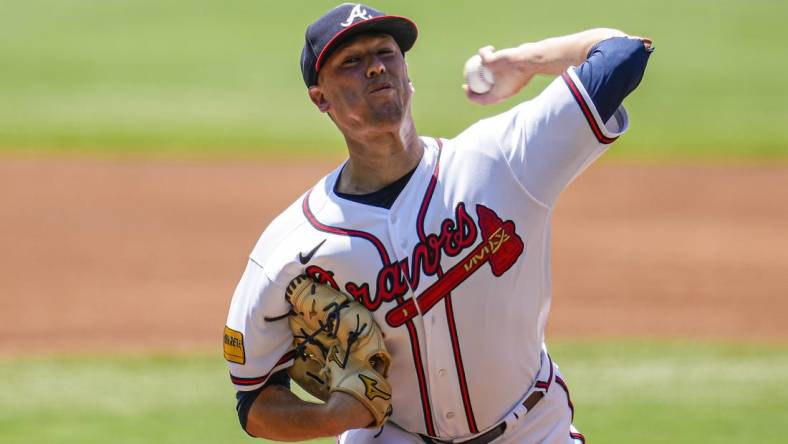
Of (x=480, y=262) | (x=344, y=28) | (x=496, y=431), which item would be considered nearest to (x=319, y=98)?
(x=344, y=28)

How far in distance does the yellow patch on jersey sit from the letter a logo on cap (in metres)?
1.00

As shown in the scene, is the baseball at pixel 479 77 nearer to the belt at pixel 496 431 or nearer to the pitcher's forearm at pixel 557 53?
the pitcher's forearm at pixel 557 53

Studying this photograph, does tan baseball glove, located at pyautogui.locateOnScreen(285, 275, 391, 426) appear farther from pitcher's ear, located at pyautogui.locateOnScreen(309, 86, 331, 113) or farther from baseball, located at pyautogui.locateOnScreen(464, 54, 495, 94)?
baseball, located at pyautogui.locateOnScreen(464, 54, 495, 94)

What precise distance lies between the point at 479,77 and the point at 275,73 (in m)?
16.5

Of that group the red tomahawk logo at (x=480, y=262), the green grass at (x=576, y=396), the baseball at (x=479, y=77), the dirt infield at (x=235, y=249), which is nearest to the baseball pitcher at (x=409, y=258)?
the red tomahawk logo at (x=480, y=262)

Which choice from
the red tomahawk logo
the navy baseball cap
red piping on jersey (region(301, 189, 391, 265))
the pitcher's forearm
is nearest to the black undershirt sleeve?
the pitcher's forearm

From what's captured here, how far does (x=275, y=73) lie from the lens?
20297 mm

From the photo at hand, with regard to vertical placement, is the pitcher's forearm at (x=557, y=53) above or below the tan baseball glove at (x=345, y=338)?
above

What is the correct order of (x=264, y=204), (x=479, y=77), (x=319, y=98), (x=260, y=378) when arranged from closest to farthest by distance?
(x=260, y=378) → (x=319, y=98) → (x=479, y=77) → (x=264, y=204)

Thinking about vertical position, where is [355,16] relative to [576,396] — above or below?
above

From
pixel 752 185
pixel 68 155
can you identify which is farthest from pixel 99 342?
pixel 752 185

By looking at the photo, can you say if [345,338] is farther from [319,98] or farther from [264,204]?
[264,204]

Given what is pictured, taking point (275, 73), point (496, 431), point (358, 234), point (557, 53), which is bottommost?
point (496, 431)

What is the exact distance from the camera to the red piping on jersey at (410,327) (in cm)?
361
